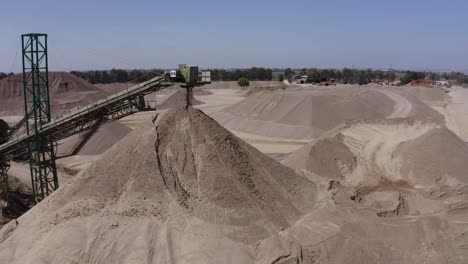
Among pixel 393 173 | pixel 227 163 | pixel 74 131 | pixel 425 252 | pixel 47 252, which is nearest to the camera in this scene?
pixel 47 252

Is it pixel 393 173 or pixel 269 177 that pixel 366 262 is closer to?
pixel 269 177

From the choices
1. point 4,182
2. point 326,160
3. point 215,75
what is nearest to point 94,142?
point 4,182

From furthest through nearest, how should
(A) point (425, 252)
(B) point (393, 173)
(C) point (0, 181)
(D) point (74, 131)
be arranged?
(B) point (393, 173), (C) point (0, 181), (D) point (74, 131), (A) point (425, 252)

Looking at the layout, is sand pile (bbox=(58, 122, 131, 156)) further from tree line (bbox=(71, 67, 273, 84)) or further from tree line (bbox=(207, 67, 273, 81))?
tree line (bbox=(207, 67, 273, 81))

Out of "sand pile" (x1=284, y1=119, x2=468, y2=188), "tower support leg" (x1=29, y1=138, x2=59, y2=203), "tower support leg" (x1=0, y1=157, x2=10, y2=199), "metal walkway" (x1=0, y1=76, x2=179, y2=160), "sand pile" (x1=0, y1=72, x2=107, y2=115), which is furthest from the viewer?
"sand pile" (x1=0, y1=72, x2=107, y2=115)

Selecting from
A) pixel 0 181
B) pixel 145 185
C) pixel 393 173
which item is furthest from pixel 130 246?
pixel 393 173

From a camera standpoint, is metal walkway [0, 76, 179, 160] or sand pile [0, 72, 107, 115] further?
sand pile [0, 72, 107, 115]

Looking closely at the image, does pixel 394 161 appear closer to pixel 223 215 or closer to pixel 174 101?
pixel 223 215

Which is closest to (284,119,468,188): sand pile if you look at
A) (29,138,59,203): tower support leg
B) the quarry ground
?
the quarry ground
